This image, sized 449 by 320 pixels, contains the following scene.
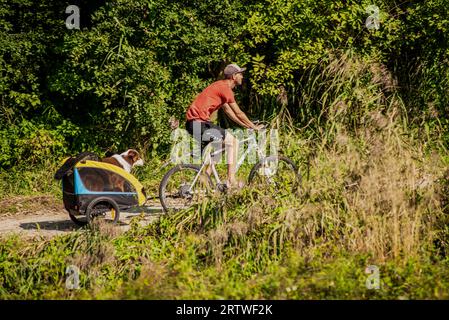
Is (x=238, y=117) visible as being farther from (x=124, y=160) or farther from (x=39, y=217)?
(x=39, y=217)

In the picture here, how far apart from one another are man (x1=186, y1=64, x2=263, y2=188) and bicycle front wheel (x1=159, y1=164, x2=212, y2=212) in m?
0.39

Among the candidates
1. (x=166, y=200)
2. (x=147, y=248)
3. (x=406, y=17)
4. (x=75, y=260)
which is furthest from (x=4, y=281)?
(x=406, y=17)

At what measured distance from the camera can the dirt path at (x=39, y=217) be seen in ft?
28.4

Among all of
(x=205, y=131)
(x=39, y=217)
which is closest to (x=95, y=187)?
(x=205, y=131)

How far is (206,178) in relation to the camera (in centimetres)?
863

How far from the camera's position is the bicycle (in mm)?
8125

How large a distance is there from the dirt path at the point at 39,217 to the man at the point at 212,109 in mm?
1215

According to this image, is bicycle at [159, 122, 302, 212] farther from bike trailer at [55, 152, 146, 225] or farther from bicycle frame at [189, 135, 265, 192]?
bike trailer at [55, 152, 146, 225]

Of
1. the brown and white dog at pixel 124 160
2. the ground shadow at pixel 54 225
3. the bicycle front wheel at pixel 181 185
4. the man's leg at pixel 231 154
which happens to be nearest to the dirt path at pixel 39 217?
the ground shadow at pixel 54 225

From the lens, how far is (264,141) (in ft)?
29.3

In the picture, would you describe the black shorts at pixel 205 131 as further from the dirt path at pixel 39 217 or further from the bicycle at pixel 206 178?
the dirt path at pixel 39 217

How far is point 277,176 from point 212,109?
1.42 m

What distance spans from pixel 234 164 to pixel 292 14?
14.3 ft
